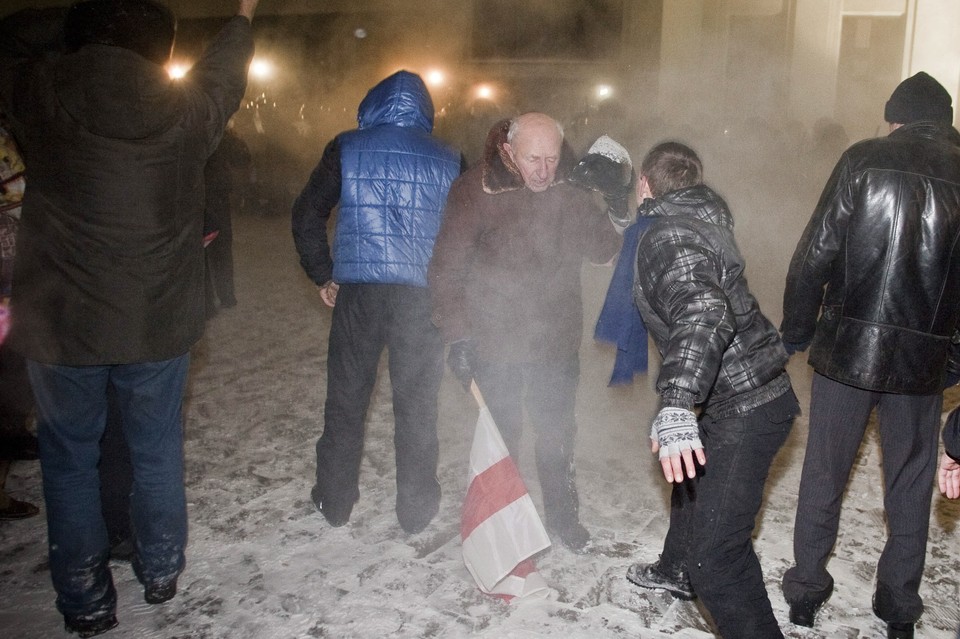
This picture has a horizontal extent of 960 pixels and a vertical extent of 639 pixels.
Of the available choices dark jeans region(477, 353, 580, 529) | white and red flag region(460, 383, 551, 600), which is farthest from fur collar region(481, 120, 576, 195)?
white and red flag region(460, 383, 551, 600)

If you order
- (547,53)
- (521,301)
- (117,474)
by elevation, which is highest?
(547,53)

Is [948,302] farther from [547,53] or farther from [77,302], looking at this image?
[547,53]

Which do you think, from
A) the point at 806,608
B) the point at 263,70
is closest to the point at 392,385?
the point at 806,608

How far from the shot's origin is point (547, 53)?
11.5 metres

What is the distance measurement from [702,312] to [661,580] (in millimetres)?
1322

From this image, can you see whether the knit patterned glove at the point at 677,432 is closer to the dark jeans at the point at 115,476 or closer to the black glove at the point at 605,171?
the black glove at the point at 605,171

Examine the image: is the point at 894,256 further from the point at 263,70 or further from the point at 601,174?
the point at 263,70

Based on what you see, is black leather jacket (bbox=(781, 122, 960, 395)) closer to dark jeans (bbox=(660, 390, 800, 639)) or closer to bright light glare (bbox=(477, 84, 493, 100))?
dark jeans (bbox=(660, 390, 800, 639))

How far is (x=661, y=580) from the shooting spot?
2748 millimetres

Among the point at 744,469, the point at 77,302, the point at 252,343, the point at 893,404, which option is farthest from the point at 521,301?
the point at 252,343

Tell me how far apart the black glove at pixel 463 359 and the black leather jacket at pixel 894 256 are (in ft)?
4.12

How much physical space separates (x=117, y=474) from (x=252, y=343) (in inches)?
123

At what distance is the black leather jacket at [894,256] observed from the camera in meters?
2.24

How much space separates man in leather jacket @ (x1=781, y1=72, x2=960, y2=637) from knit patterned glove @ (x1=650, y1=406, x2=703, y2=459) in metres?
0.83
